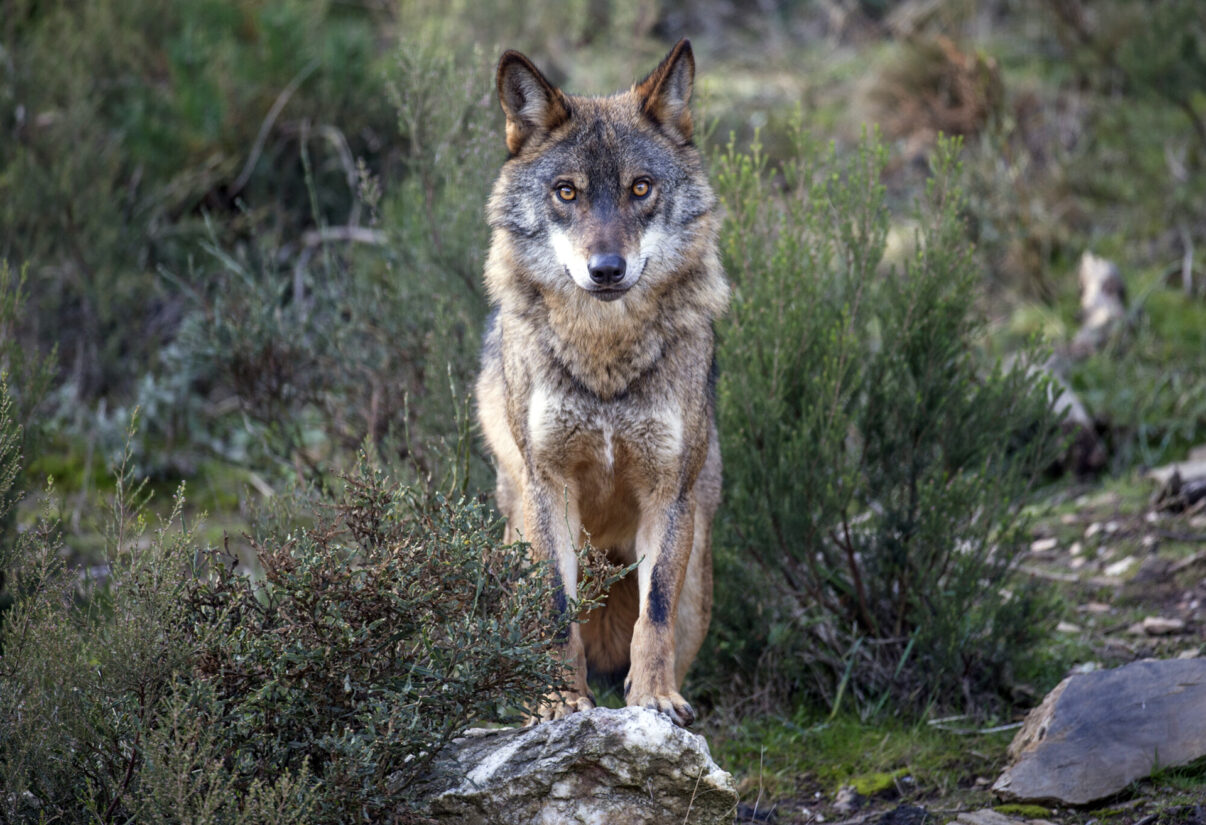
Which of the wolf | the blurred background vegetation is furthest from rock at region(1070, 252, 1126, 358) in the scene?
the wolf

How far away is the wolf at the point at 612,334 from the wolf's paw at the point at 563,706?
11 millimetres

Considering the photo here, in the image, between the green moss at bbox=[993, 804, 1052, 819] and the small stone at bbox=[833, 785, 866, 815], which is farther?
the small stone at bbox=[833, 785, 866, 815]

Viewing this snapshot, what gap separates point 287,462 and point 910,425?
12.0 feet

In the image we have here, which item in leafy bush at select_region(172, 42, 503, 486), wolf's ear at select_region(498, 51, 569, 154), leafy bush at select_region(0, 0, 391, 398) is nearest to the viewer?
wolf's ear at select_region(498, 51, 569, 154)

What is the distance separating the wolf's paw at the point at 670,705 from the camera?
3.82 m

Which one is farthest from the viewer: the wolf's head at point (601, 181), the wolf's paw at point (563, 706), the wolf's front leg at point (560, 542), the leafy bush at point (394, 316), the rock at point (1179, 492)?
the rock at point (1179, 492)

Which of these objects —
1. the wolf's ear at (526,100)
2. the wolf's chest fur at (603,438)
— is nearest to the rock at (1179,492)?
the wolf's chest fur at (603,438)

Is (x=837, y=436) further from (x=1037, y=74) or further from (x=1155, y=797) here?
(x=1037, y=74)

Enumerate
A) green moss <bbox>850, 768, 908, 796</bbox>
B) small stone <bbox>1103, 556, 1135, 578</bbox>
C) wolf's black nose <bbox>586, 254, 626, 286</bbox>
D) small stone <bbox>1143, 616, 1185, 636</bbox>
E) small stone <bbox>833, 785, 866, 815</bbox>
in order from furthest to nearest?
1. small stone <bbox>1103, 556, 1135, 578</bbox>
2. small stone <bbox>1143, 616, 1185, 636</bbox>
3. green moss <bbox>850, 768, 908, 796</bbox>
4. small stone <bbox>833, 785, 866, 815</bbox>
5. wolf's black nose <bbox>586, 254, 626, 286</bbox>

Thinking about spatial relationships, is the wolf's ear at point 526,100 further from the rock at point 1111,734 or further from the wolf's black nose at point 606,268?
the rock at point 1111,734

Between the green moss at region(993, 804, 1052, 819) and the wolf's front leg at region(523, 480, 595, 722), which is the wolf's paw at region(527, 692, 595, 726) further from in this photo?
the green moss at region(993, 804, 1052, 819)

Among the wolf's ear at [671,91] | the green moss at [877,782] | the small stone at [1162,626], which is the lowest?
the green moss at [877,782]

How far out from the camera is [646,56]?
12305 mm

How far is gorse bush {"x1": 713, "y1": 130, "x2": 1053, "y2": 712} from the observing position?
5105 mm
